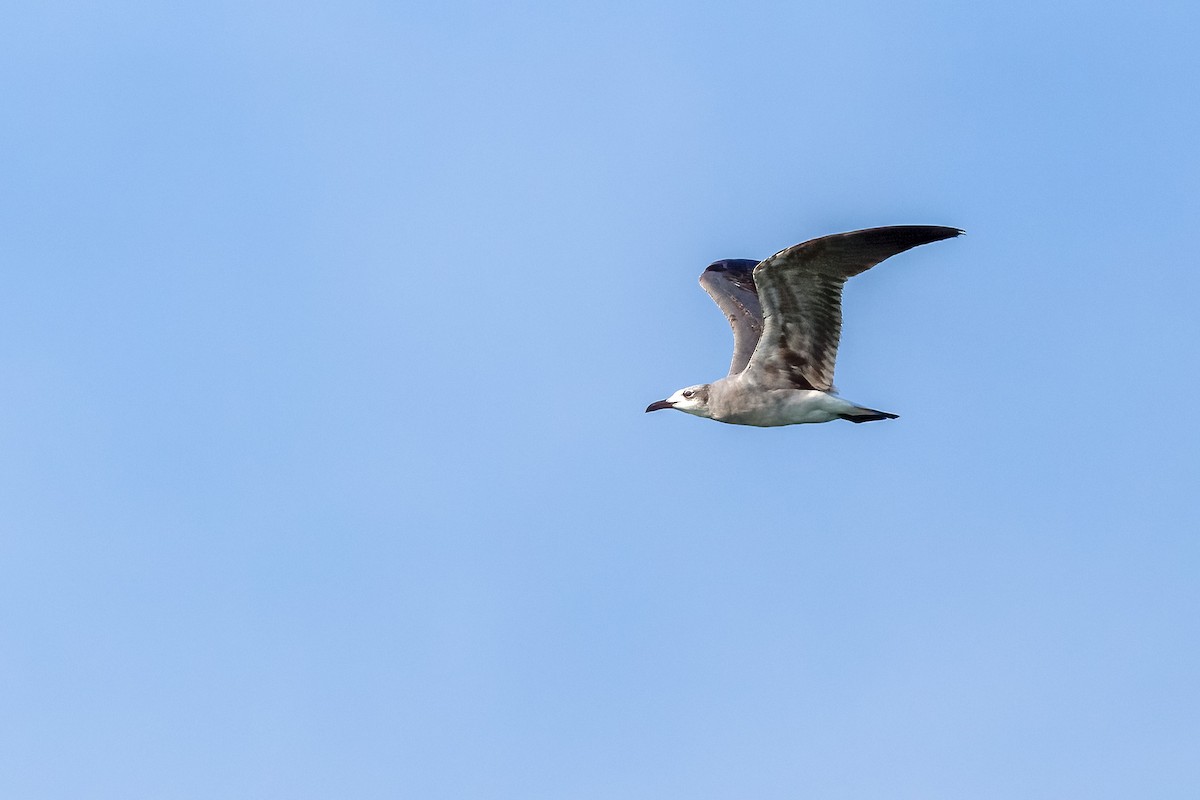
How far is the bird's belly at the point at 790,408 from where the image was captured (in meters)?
22.0

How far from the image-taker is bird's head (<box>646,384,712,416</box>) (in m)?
23.4

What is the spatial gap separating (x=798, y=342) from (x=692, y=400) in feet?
8.01

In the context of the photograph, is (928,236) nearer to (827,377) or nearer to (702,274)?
(827,377)

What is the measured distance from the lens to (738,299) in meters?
25.9

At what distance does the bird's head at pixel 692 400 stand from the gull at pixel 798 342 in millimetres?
15

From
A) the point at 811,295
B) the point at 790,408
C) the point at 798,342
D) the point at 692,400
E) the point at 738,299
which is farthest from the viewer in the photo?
the point at 738,299

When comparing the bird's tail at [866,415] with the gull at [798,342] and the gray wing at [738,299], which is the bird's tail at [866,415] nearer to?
the gull at [798,342]

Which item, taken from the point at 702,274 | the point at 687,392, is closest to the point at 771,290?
the point at 687,392

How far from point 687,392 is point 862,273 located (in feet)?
13.8

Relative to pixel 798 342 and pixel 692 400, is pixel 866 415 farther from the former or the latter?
pixel 692 400

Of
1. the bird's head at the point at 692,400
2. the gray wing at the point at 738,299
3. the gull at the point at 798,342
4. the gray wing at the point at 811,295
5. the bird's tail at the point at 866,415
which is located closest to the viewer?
the gray wing at the point at 811,295

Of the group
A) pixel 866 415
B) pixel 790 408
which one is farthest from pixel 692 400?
pixel 866 415

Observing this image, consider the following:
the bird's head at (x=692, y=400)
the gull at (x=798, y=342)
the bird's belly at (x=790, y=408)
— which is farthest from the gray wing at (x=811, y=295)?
the bird's head at (x=692, y=400)

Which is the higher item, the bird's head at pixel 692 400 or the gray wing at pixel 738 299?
the gray wing at pixel 738 299
